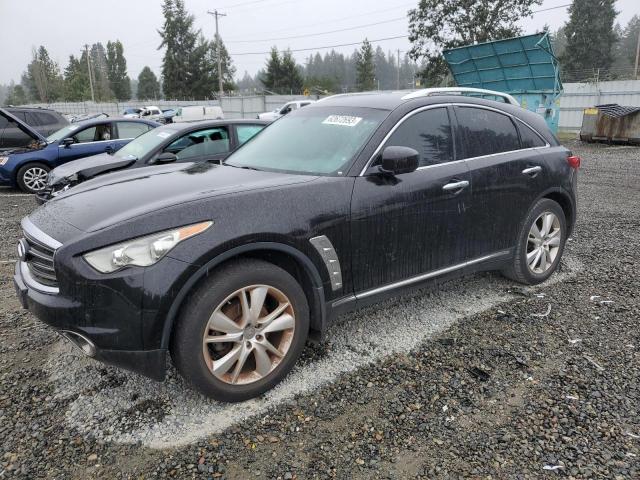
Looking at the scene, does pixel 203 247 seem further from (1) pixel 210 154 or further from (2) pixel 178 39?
(2) pixel 178 39

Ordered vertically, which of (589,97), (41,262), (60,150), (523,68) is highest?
(523,68)

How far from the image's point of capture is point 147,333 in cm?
238

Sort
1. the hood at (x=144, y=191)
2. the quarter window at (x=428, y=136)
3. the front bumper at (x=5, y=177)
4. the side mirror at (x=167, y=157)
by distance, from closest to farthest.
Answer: the hood at (x=144, y=191)
the quarter window at (x=428, y=136)
the side mirror at (x=167, y=157)
the front bumper at (x=5, y=177)

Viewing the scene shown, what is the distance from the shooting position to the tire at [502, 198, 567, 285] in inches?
166

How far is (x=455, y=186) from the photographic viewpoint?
353 centimetres

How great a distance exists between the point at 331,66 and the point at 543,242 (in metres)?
119

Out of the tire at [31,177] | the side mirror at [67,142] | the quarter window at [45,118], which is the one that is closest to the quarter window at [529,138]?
the side mirror at [67,142]

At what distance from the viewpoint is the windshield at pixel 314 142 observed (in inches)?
128

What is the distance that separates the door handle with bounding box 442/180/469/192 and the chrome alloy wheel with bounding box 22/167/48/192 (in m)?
8.84

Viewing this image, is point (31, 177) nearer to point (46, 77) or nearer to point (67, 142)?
point (67, 142)

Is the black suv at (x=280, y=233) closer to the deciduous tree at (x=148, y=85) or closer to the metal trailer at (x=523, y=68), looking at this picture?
the metal trailer at (x=523, y=68)

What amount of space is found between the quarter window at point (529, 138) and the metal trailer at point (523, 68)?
1274 centimetres

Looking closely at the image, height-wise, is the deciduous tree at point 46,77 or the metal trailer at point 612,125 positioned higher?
the deciduous tree at point 46,77

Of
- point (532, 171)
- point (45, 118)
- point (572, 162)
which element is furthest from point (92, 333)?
point (45, 118)
